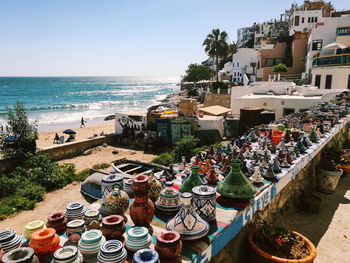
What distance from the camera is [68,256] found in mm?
2445

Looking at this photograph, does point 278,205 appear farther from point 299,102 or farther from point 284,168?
point 299,102

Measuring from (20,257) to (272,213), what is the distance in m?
4.78

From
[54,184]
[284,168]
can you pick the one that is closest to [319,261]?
[284,168]

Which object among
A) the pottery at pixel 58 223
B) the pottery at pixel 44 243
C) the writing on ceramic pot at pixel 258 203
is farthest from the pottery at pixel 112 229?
the writing on ceramic pot at pixel 258 203

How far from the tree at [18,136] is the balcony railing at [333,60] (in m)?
26.8

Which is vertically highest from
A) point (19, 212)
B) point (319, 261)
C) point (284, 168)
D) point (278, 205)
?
point (284, 168)

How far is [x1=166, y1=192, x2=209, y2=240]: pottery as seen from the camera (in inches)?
117

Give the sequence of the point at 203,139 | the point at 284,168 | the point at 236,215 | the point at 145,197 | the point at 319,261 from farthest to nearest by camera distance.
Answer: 1. the point at 203,139
2. the point at 284,168
3. the point at 319,261
4. the point at 236,215
5. the point at 145,197

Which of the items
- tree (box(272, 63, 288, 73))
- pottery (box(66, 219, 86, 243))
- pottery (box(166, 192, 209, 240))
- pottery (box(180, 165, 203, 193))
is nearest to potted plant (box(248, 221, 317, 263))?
pottery (box(180, 165, 203, 193))

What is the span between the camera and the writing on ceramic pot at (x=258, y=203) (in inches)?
153

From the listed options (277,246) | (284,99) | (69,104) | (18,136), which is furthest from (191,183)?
(69,104)

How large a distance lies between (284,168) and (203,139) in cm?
1222

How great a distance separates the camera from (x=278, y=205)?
5797mm

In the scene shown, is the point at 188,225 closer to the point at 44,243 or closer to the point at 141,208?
the point at 141,208
